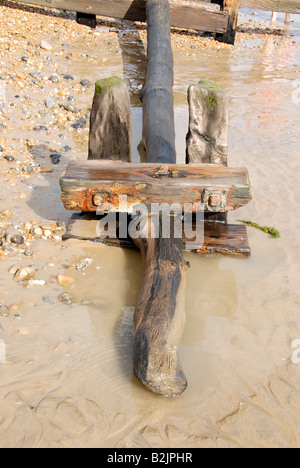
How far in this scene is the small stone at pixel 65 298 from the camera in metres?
3.44

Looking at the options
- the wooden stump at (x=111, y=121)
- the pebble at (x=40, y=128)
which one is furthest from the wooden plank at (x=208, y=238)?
the pebble at (x=40, y=128)

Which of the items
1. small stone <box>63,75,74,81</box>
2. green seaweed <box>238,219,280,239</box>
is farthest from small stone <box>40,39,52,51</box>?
green seaweed <box>238,219,280,239</box>

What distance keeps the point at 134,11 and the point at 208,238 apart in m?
6.63

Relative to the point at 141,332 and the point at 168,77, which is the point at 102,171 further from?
the point at 168,77

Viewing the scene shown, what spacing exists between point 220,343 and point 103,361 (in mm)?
804

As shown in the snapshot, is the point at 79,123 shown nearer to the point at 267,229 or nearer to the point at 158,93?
the point at 158,93

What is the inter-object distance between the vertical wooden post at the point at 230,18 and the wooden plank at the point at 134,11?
0.15m

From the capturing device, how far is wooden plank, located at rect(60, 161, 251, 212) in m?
3.57

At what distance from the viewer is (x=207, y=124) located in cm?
396

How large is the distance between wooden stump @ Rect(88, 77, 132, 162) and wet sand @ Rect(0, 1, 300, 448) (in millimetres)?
804

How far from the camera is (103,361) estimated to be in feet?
9.77

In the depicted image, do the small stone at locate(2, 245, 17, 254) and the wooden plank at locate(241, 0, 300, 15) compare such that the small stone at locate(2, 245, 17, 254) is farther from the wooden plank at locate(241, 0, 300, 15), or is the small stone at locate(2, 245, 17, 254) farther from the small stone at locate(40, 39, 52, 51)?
the wooden plank at locate(241, 0, 300, 15)

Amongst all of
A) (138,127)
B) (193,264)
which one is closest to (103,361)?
(193,264)
